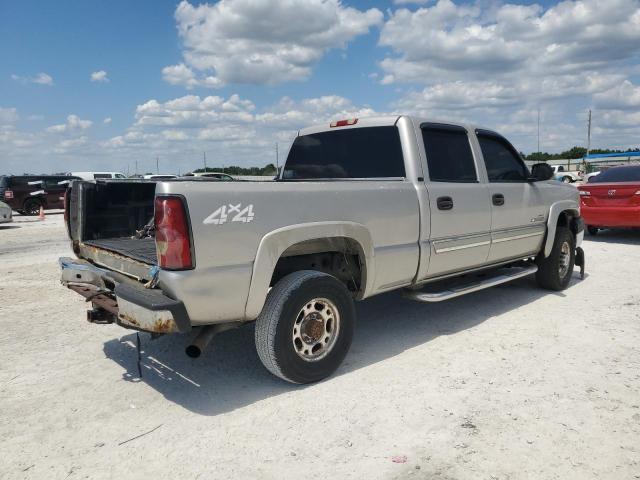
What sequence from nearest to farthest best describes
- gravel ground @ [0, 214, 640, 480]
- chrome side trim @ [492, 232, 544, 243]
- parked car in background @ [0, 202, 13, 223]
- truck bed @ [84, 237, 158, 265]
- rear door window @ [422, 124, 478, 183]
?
gravel ground @ [0, 214, 640, 480] < truck bed @ [84, 237, 158, 265] < rear door window @ [422, 124, 478, 183] < chrome side trim @ [492, 232, 544, 243] < parked car in background @ [0, 202, 13, 223]

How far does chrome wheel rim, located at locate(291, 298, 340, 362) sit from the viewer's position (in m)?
3.54

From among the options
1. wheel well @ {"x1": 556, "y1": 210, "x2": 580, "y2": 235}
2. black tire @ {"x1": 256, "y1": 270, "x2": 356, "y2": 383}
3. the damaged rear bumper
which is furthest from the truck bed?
wheel well @ {"x1": 556, "y1": 210, "x2": 580, "y2": 235}

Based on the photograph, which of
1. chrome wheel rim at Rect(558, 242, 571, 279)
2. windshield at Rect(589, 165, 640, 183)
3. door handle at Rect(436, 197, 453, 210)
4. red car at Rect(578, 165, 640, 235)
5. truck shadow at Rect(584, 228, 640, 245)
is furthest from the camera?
truck shadow at Rect(584, 228, 640, 245)

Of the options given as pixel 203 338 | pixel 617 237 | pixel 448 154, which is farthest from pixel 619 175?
pixel 203 338

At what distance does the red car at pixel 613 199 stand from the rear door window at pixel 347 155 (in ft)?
24.5

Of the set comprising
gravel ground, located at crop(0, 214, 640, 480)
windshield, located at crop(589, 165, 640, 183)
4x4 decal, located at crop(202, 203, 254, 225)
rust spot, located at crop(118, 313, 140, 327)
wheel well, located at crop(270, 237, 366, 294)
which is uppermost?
windshield, located at crop(589, 165, 640, 183)

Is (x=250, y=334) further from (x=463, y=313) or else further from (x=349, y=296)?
(x=463, y=313)

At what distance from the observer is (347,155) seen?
4.73 meters

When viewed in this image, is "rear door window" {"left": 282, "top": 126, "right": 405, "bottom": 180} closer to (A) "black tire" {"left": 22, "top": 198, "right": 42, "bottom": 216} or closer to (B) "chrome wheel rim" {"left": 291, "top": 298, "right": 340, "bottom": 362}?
(B) "chrome wheel rim" {"left": 291, "top": 298, "right": 340, "bottom": 362}

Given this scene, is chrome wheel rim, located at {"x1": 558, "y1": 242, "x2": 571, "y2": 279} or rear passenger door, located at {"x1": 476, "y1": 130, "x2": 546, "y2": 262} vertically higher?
rear passenger door, located at {"x1": 476, "y1": 130, "x2": 546, "y2": 262}

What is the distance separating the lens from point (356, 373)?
3834 mm

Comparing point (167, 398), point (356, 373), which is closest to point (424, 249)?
point (356, 373)

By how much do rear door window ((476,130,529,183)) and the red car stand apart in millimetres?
5298

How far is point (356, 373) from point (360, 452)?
3.53 ft
